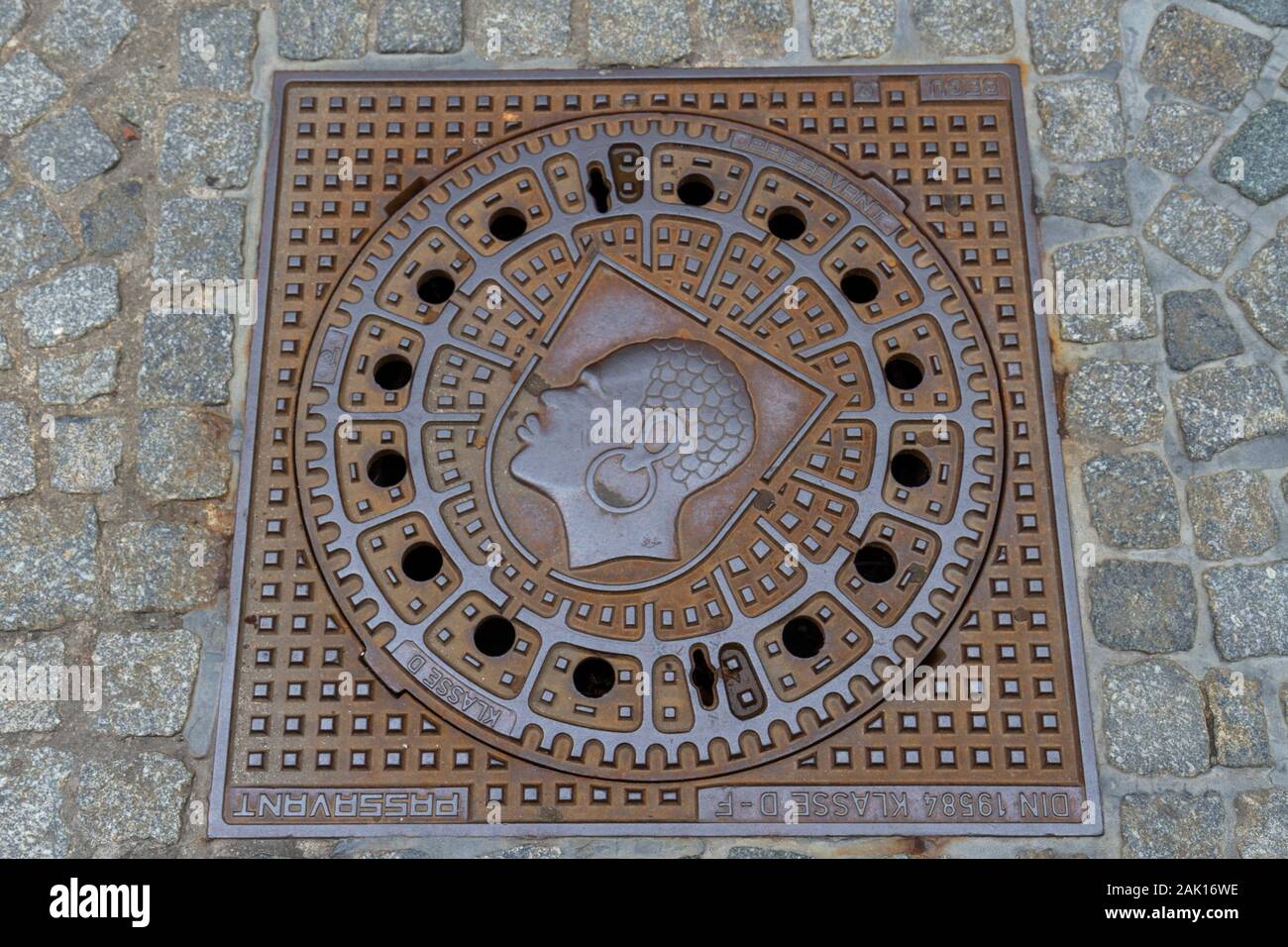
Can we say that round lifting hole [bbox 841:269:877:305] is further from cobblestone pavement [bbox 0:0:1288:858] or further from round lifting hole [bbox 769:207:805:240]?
cobblestone pavement [bbox 0:0:1288:858]

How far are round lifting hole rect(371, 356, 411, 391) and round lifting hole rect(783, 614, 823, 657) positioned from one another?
5.46ft

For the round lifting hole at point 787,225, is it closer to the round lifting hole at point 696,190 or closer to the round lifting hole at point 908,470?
the round lifting hole at point 696,190

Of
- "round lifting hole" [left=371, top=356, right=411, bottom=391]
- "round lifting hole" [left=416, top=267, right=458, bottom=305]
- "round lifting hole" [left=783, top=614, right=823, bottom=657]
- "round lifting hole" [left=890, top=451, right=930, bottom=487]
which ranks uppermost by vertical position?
"round lifting hole" [left=416, top=267, right=458, bottom=305]

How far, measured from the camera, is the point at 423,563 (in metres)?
3.93

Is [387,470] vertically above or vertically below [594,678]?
above

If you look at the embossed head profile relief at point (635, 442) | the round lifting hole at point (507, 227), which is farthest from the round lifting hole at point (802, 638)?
the round lifting hole at point (507, 227)

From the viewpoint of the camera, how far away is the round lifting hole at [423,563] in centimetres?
391

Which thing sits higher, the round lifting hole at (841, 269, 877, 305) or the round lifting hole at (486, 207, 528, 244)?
the round lifting hole at (486, 207, 528, 244)

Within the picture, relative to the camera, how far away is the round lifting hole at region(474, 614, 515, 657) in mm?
3859

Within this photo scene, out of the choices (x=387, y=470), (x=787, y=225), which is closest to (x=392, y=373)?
(x=387, y=470)

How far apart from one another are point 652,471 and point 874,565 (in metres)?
0.90

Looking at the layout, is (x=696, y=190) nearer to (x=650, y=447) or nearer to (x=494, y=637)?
(x=650, y=447)

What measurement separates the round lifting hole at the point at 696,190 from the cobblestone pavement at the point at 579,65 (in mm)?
515

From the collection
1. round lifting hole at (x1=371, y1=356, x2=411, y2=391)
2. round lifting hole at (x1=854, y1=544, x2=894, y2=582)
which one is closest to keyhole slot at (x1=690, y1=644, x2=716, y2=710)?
round lifting hole at (x1=854, y1=544, x2=894, y2=582)
